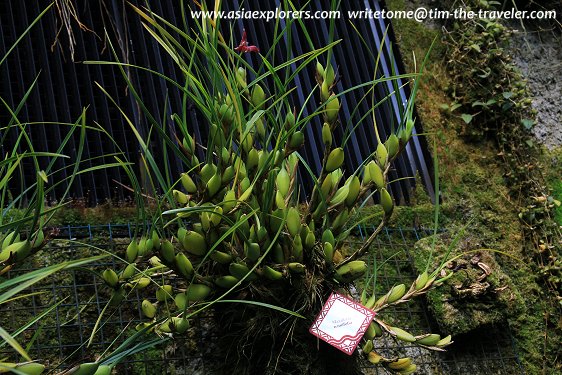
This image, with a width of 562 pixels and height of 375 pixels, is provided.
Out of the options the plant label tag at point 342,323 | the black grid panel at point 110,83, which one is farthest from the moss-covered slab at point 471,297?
the plant label tag at point 342,323

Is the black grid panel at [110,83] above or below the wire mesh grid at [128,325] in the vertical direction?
above

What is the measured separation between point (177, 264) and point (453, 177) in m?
1.62

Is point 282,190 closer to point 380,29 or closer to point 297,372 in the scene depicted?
point 297,372

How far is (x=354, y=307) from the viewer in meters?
2.33

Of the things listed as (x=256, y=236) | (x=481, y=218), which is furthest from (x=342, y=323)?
(x=481, y=218)

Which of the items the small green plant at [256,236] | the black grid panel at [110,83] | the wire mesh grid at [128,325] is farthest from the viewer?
the black grid panel at [110,83]

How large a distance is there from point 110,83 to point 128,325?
124cm

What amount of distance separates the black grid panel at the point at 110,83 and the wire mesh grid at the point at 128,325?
270 millimetres

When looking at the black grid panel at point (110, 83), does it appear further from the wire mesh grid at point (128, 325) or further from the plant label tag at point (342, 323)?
the plant label tag at point (342, 323)

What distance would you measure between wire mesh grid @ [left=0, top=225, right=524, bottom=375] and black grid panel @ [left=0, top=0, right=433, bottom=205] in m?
0.27

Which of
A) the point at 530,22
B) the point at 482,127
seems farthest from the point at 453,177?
the point at 530,22

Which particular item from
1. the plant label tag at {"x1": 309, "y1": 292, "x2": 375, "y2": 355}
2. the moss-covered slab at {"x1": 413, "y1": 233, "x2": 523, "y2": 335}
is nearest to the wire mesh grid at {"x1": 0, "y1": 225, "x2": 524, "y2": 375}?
the moss-covered slab at {"x1": 413, "y1": 233, "x2": 523, "y2": 335}

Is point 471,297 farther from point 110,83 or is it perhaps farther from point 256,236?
point 110,83

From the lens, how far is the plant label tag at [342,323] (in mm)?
2289
